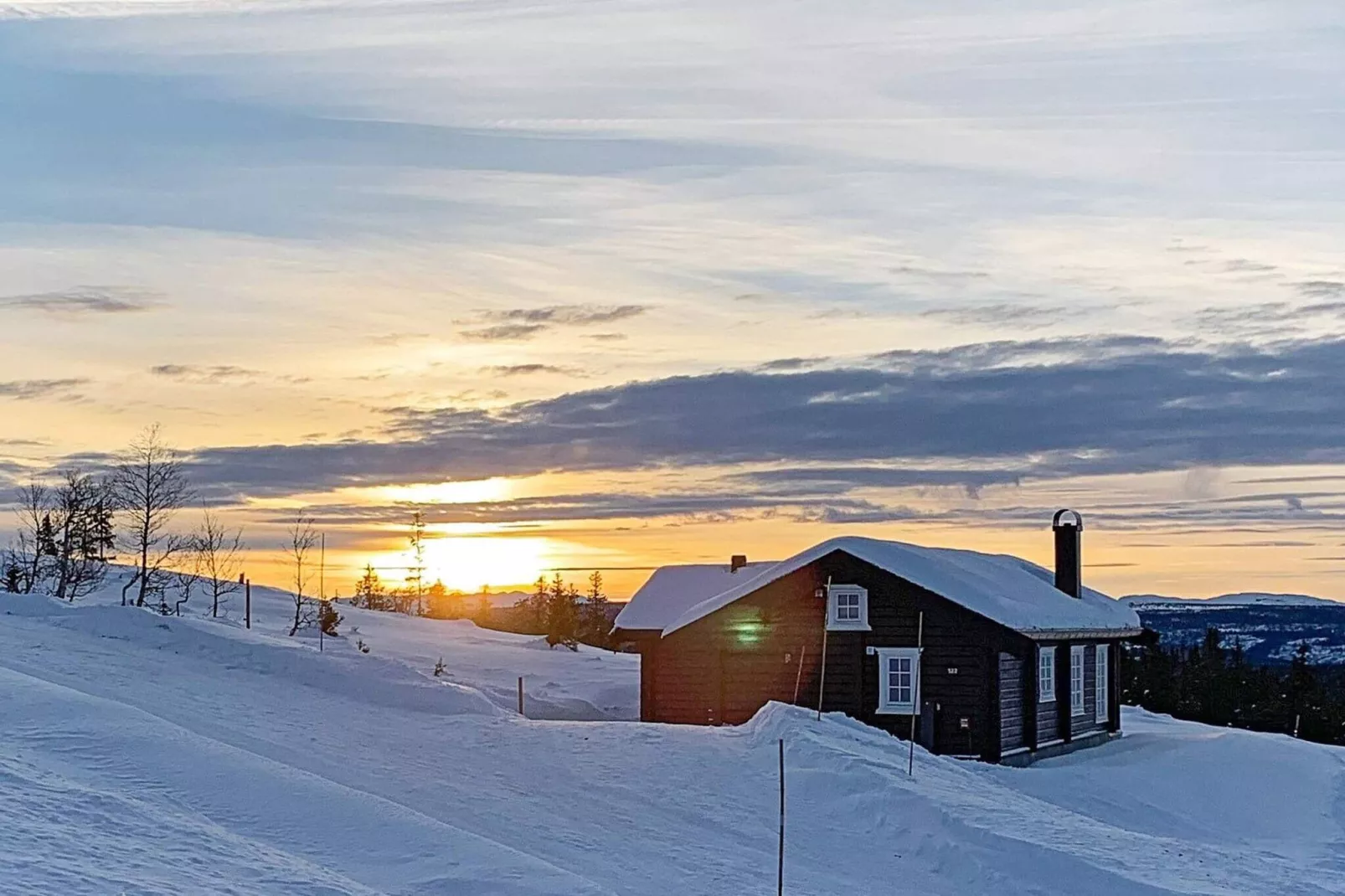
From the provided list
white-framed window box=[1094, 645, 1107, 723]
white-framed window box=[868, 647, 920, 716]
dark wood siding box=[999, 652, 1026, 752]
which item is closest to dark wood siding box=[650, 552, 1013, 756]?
white-framed window box=[868, 647, 920, 716]

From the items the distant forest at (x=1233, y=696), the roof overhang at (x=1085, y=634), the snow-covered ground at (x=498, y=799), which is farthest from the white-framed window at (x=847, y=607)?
the distant forest at (x=1233, y=696)

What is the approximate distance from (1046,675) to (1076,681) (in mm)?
2793

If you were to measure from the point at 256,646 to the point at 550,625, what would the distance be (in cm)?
4160

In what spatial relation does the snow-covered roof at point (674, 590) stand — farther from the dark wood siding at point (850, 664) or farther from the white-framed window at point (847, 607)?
the white-framed window at point (847, 607)

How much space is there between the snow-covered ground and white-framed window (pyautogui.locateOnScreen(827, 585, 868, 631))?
4.03 metres

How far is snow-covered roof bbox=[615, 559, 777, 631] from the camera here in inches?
1444

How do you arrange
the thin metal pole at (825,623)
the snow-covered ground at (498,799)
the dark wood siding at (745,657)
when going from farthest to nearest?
the dark wood siding at (745,657) < the thin metal pole at (825,623) < the snow-covered ground at (498,799)

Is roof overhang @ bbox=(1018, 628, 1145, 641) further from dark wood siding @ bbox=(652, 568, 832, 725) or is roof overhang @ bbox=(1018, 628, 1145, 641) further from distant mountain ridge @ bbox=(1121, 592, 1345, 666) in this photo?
distant mountain ridge @ bbox=(1121, 592, 1345, 666)

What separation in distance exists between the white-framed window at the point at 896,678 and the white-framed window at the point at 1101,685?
949 centimetres

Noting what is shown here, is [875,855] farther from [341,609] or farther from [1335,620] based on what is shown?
[1335,620]

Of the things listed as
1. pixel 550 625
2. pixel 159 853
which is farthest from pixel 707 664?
pixel 550 625

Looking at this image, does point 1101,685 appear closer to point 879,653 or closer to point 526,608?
point 879,653

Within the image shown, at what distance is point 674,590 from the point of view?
128 ft

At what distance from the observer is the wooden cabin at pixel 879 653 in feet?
101
